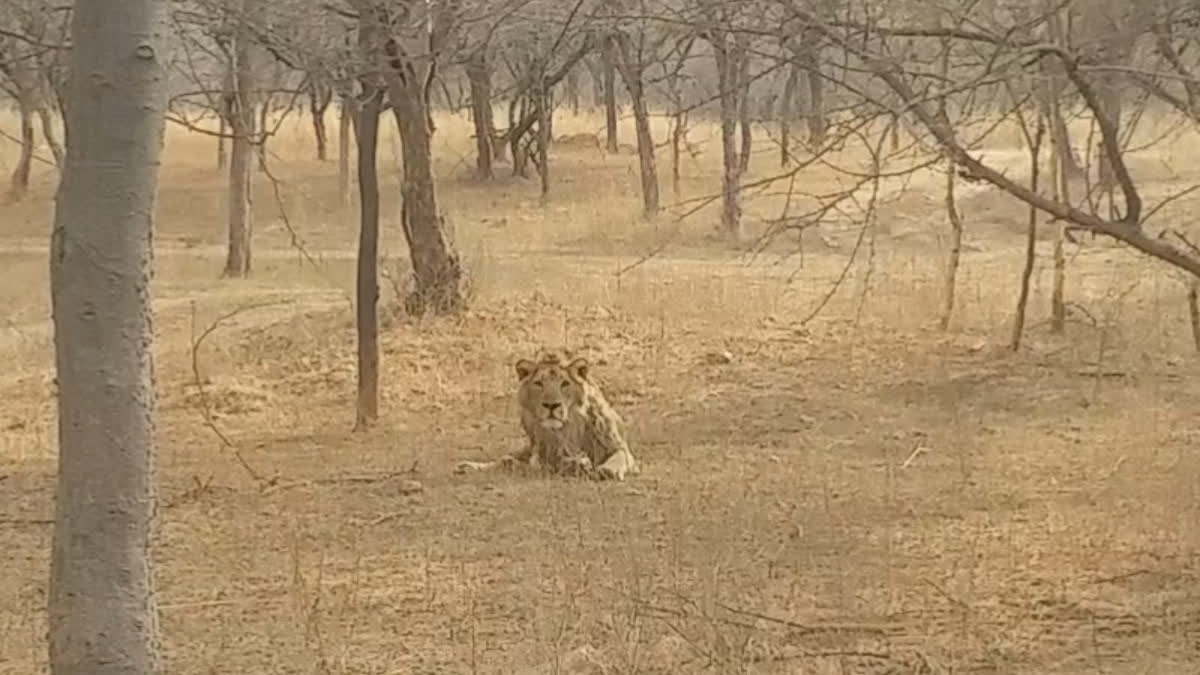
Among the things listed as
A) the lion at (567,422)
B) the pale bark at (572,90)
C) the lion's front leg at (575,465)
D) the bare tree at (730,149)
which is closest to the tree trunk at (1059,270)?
the bare tree at (730,149)

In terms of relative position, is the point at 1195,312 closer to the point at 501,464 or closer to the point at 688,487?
the point at 688,487

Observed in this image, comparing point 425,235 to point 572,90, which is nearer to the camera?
point 425,235

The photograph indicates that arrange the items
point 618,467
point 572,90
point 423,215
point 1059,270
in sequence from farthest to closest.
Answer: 1. point 572,90
2. point 423,215
3. point 1059,270
4. point 618,467

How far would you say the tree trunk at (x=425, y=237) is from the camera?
15.6 m

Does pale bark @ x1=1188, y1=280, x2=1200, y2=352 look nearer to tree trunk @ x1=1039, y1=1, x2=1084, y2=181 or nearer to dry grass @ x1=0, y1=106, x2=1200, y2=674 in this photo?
dry grass @ x1=0, y1=106, x2=1200, y2=674

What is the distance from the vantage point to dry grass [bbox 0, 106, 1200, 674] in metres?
6.62

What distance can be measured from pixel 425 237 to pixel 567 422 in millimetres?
6538

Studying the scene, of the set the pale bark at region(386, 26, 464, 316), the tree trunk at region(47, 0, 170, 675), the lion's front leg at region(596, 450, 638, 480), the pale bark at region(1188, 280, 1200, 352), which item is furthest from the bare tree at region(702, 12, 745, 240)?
the tree trunk at region(47, 0, 170, 675)

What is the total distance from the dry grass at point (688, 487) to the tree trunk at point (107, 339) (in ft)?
7.11

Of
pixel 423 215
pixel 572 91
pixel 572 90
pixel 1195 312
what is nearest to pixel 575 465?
pixel 1195 312

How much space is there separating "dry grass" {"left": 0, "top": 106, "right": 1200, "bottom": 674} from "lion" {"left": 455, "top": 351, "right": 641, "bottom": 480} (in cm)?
21

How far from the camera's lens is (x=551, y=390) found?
9750 millimetres

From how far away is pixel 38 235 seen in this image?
1135 inches

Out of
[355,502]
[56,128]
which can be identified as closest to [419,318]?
[355,502]
